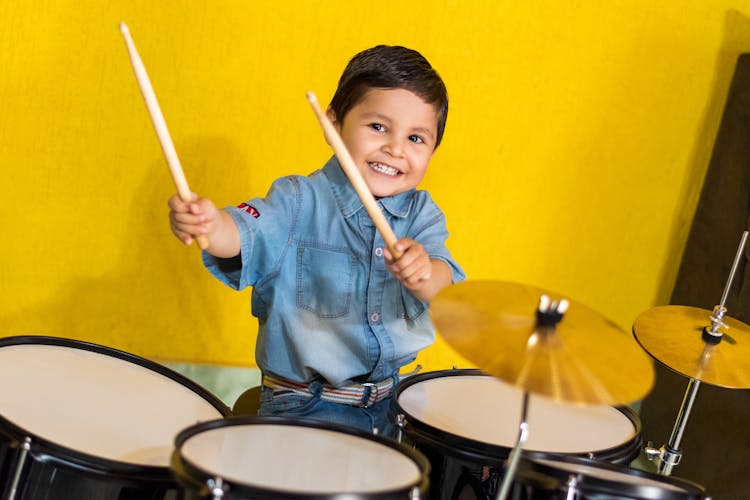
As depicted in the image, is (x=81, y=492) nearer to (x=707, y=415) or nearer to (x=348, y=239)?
(x=348, y=239)

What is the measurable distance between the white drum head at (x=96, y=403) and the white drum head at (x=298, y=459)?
92 millimetres

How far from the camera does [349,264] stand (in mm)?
1388

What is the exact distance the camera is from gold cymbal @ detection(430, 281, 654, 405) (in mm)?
848

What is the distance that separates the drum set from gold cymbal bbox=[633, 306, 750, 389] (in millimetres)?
179

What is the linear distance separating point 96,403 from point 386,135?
1.81 feet

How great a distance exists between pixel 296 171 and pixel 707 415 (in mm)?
981

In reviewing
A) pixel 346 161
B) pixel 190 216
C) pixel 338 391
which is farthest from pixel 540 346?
pixel 338 391

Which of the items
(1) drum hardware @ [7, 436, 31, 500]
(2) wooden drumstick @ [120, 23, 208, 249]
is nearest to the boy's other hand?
(2) wooden drumstick @ [120, 23, 208, 249]

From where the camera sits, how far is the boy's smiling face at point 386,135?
1.36m

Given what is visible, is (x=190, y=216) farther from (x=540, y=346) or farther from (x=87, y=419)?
(x=540, y=346)

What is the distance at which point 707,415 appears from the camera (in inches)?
78.2

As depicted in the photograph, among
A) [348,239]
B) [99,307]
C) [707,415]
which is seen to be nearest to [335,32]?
[348,239]

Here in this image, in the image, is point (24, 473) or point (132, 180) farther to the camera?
point (132, 180)

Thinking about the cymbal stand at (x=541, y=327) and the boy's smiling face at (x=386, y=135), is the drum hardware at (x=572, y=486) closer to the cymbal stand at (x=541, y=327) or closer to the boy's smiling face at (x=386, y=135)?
the cymbal stand at (x=541, y=327)
